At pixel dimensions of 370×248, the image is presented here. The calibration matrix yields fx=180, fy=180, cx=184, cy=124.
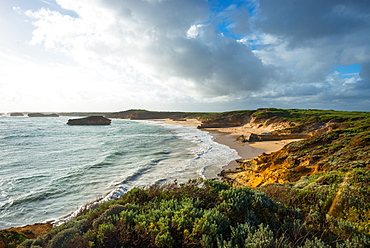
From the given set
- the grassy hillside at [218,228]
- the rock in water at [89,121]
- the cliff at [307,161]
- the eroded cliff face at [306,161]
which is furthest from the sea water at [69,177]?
the rock in water at [89,121]

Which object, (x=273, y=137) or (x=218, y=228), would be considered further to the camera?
(x=273, y=137)

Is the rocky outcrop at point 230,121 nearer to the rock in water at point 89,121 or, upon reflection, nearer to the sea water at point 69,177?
the sea water at point 69,177

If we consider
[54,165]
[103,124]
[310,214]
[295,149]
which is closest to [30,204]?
[54,165]

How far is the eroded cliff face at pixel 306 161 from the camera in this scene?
813cm

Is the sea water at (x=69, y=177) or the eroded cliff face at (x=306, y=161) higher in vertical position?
the eroded cliff face at (x=306, y=161)

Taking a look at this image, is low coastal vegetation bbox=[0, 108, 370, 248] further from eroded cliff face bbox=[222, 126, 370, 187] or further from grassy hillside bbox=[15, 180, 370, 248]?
eroded cliff face bbox=[222, 126, 370, 187]

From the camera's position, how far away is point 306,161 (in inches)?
374

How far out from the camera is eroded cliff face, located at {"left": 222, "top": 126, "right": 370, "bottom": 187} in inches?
320

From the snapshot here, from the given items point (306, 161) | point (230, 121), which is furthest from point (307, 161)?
A: point (230, 121)

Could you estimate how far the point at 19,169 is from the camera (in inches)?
542

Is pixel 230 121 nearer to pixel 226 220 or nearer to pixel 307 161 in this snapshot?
pixel 307 161

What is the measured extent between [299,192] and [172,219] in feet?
12.3

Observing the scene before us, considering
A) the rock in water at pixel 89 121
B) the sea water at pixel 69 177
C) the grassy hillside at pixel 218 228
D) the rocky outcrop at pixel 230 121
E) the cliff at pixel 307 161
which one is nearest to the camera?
the grassy hillside at pixel 218 228

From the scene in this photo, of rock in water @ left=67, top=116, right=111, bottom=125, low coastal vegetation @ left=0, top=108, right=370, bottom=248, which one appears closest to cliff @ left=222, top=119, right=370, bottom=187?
low coastal vegetation @ left=0, top=108, right=370, bottom=248
